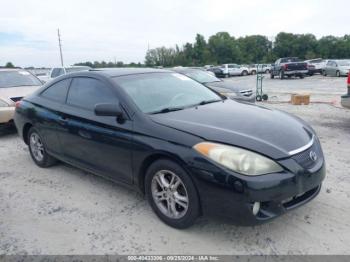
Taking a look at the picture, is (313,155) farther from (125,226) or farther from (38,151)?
(38,151)

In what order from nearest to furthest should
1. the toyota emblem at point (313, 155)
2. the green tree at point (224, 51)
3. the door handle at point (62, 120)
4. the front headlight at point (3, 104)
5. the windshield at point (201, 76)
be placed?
1. the toyota emblem at point (313, 155)
2. the door handle at point (62, 120)
3. the front headlight at point (3, 104)
4. the windshield at point (201, 76)
5. the green tree at point (224, 51)

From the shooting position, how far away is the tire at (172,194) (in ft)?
9.71

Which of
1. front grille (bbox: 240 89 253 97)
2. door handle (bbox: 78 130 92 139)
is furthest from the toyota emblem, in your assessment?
front grille (bbox: 240 89 253 97)

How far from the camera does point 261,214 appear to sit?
277 centimetres

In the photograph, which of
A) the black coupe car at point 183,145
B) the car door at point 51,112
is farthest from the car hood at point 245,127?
the car door at point 51,112


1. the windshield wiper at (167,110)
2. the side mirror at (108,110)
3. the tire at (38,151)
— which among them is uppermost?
the side mirror at (108,110)

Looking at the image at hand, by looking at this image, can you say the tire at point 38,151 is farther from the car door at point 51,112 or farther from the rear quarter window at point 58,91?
the rear quarter window at point 58,91

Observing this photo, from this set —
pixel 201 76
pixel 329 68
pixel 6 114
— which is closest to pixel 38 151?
pixel 6 114

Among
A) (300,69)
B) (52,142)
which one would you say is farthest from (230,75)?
(52,142)

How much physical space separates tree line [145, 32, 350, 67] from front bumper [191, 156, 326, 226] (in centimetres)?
6566

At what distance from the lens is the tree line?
69500 mm

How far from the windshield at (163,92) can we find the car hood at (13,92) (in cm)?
458

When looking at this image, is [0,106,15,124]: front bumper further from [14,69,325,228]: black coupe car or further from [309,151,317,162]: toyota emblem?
[309,151,317,162]: toyota emblem

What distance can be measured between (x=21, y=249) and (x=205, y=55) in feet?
237
